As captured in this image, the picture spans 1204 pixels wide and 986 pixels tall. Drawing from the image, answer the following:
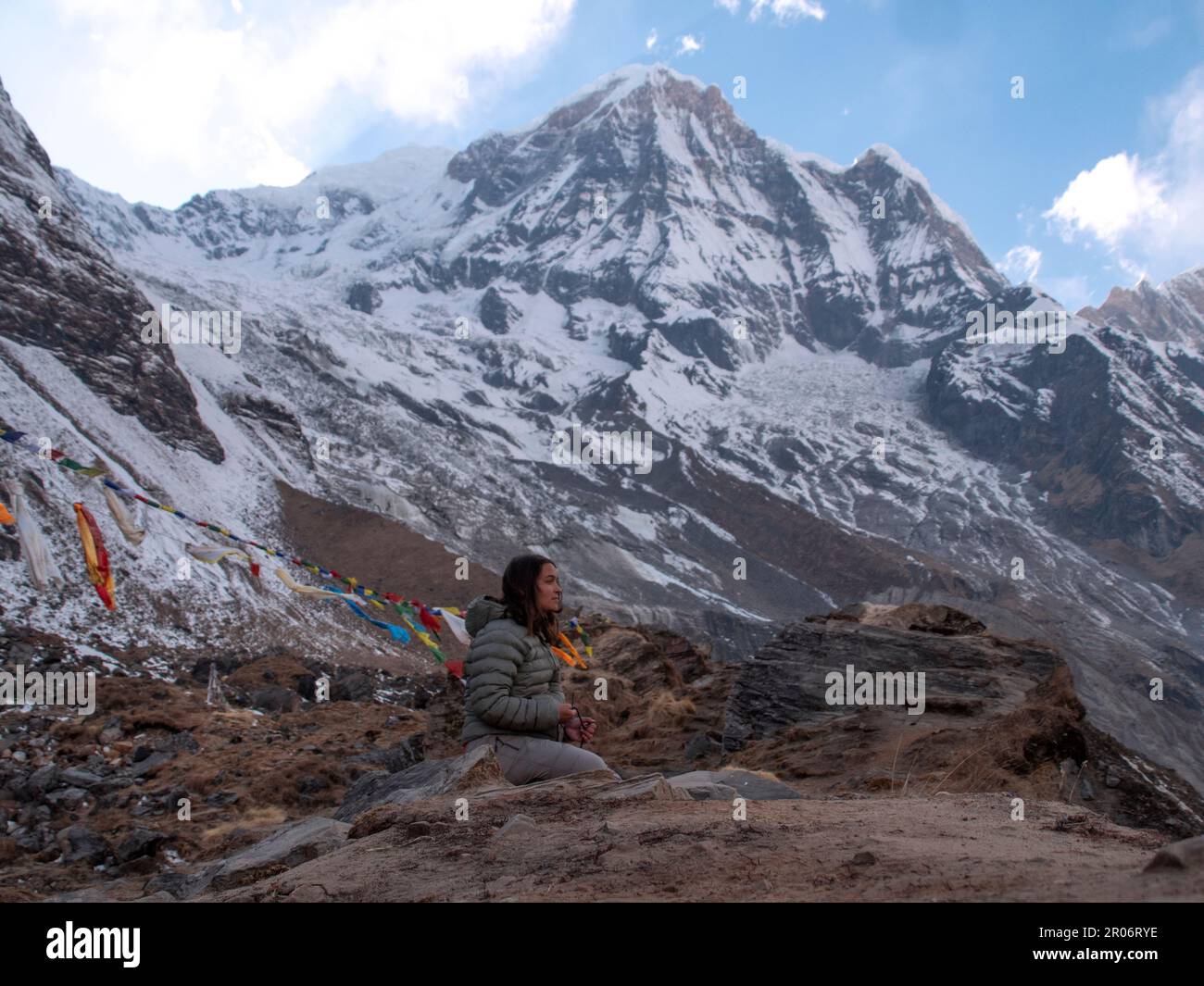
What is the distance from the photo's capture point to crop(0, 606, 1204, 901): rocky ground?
332 cm

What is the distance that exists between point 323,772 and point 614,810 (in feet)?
24.5

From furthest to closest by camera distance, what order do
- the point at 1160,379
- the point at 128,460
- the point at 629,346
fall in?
the point at 629,346
the point at 1160,379
the point at 128,460

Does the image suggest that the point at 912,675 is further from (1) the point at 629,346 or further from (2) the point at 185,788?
(1) the point at 629,346

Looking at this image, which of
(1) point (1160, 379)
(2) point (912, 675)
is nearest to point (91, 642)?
(2) point (912, 675)

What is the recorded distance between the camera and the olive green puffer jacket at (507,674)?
5.56m

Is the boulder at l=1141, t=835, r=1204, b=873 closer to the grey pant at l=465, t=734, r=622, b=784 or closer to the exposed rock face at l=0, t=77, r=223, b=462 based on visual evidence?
the grey pant at l=465, t=734, r=622, b=784

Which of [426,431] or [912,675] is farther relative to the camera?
[426,431]

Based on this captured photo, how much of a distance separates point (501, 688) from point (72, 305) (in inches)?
1867

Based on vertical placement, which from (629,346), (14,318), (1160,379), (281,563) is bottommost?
(281,563)

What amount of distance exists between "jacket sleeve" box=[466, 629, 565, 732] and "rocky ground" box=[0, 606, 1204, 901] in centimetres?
41

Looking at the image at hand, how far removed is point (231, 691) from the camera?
21.3 m

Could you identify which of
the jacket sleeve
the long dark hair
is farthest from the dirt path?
the long dark hair

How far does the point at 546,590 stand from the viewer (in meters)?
5.73

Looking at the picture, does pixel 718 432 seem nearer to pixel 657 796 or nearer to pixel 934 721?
pixel 934 721
